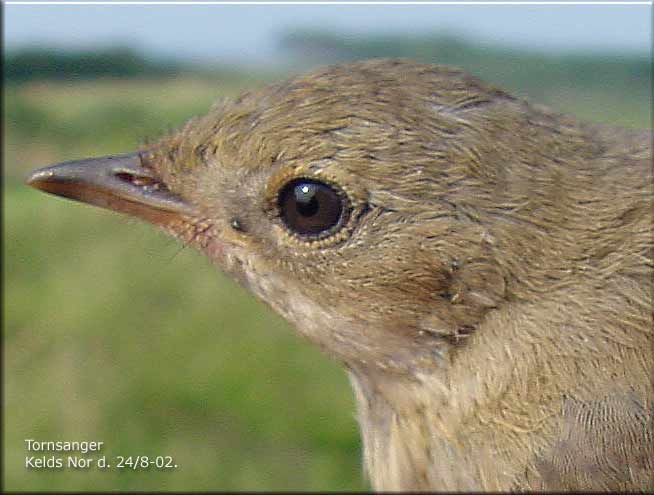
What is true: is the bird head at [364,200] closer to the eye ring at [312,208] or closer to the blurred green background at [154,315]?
the eye ring at [312,208]

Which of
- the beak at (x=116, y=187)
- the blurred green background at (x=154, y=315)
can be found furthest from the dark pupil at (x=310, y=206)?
the blurred green background at (x=154, y=315)

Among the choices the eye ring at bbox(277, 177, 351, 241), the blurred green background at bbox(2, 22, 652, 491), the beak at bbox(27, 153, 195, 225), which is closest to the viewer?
the eye ring at bbox(277, 177, 351, 241)

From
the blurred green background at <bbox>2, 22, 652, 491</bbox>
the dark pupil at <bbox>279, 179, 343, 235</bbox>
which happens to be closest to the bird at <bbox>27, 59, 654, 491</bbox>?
the dark pupil at <bbox>279, 179, 343, 235</bbox>

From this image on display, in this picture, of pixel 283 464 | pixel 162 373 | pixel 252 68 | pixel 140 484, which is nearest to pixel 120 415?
pixel 162 373

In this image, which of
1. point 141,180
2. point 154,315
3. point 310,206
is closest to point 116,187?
point 141,180

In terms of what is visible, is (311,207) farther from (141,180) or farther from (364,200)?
(141,180)

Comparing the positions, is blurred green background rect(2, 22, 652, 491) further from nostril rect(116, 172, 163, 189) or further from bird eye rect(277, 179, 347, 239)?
bird eye rect(277, 179, 347, 239)

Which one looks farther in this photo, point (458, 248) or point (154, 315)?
point (154, 315)
